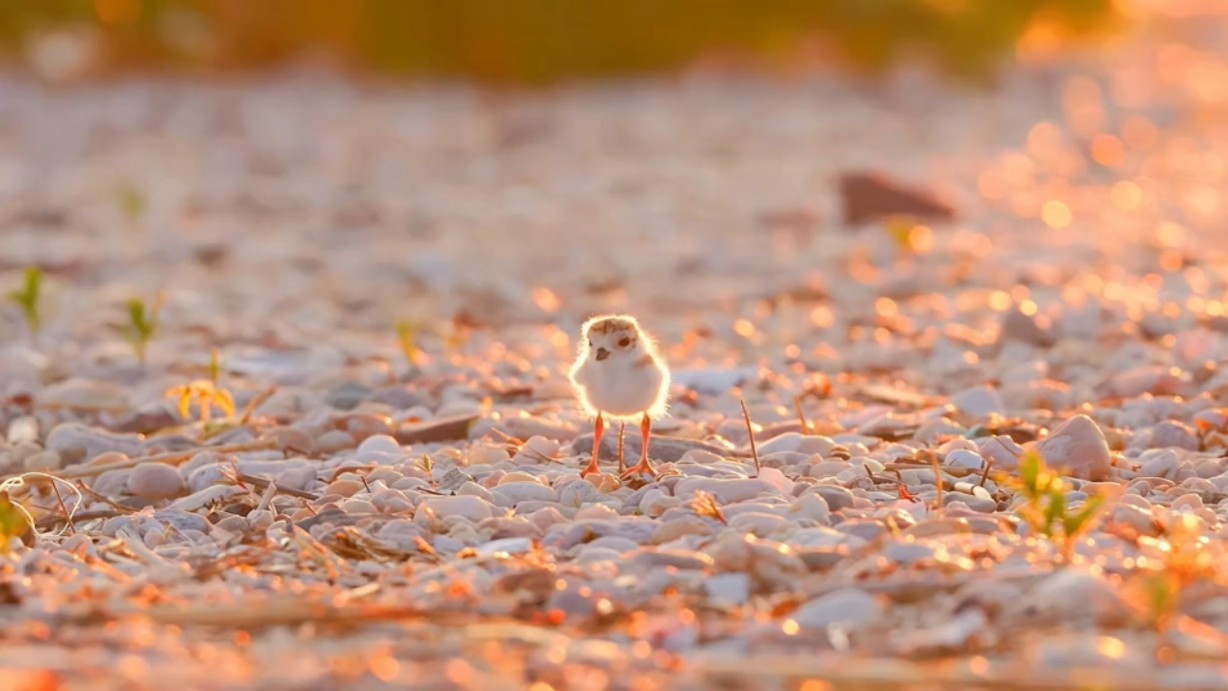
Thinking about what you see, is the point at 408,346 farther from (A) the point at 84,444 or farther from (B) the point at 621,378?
(B) the point at 621,378

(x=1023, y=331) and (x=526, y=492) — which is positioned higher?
(x=1023, y=331)

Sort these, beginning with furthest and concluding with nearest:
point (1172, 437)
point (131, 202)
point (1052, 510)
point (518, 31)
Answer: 1. point (518, 31)
2. point (131, 202)
3. point (1172, 437)
4. point (1052, 510)

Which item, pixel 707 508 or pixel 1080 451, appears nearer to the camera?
pixel 707 508

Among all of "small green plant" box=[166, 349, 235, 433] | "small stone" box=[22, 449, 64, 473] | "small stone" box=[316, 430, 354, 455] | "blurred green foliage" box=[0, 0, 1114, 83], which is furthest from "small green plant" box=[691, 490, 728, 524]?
"blurred green foliage" box=[0, 0, 1114, 83]

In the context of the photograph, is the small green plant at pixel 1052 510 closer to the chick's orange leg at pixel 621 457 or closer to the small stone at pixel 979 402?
the chick's orange leg at pixel 621 457

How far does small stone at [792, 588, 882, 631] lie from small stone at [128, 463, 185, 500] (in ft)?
6.12

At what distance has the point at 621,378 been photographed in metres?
4.54

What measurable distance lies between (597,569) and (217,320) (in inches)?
147

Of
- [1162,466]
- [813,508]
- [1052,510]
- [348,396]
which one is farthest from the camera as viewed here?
[348,396]

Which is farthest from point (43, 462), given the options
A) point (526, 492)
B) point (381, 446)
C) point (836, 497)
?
point (836, 497)

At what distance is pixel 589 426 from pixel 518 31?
1046 centimetres

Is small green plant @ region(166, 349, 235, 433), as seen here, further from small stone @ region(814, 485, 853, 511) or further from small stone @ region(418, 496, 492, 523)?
small stone @ region(814, 485, 853, 511)

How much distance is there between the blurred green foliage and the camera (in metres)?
15.2

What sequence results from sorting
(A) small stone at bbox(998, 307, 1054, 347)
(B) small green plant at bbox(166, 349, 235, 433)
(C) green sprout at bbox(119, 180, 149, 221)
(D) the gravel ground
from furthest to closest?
(C) green sprout at bbox(119, 180, 149, 221)
(A) small stone at bbox(998, 307, 1054, 347)
(B) small green plant at bbox(166, 349, 235, 433)
(D) the gravel ground
